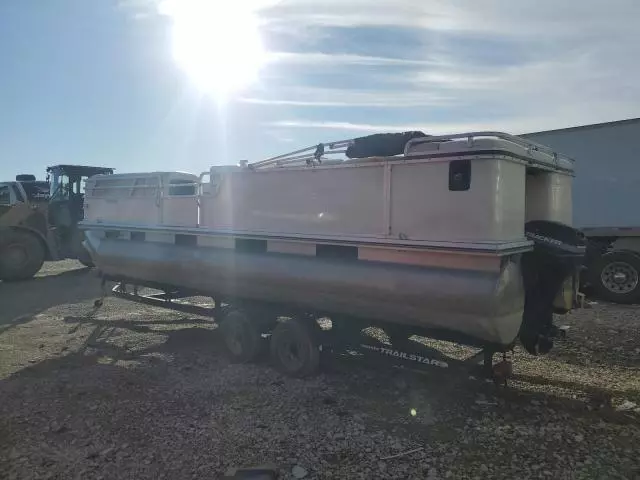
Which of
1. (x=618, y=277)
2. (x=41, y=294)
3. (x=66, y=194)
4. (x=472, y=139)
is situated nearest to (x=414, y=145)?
(x=472, y=139)

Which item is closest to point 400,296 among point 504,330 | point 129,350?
point 504,330

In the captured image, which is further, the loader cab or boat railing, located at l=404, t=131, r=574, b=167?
the loader cab

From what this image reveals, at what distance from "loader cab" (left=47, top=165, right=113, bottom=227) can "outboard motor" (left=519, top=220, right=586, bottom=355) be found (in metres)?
12.3

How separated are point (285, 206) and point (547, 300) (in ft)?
9.32

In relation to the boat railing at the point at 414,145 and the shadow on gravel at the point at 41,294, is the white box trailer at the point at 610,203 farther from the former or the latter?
the shadow on gravel at the point at 41,294

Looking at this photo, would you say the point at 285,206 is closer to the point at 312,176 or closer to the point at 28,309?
the point at 312,176

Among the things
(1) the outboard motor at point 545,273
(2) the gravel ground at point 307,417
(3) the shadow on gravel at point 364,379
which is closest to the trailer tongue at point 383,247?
(1) the outboard motor at point 545,273

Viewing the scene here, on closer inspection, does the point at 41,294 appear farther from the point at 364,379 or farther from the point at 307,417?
the point at 307,417

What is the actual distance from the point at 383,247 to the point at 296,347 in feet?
5.56

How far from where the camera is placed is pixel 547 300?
5047mm

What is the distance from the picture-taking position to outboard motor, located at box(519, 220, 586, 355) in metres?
4.91

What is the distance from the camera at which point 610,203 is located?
1095 centimetres

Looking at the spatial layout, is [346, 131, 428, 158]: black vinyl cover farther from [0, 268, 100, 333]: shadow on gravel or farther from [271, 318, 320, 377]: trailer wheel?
[0, 268, 100, 333]: shadow on gravel

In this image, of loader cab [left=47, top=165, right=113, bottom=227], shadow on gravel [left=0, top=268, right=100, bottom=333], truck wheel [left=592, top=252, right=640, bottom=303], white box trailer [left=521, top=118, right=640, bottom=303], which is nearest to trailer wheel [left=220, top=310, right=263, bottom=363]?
shadow on gravel [left=0, top=268, right=100, bottom=333]
